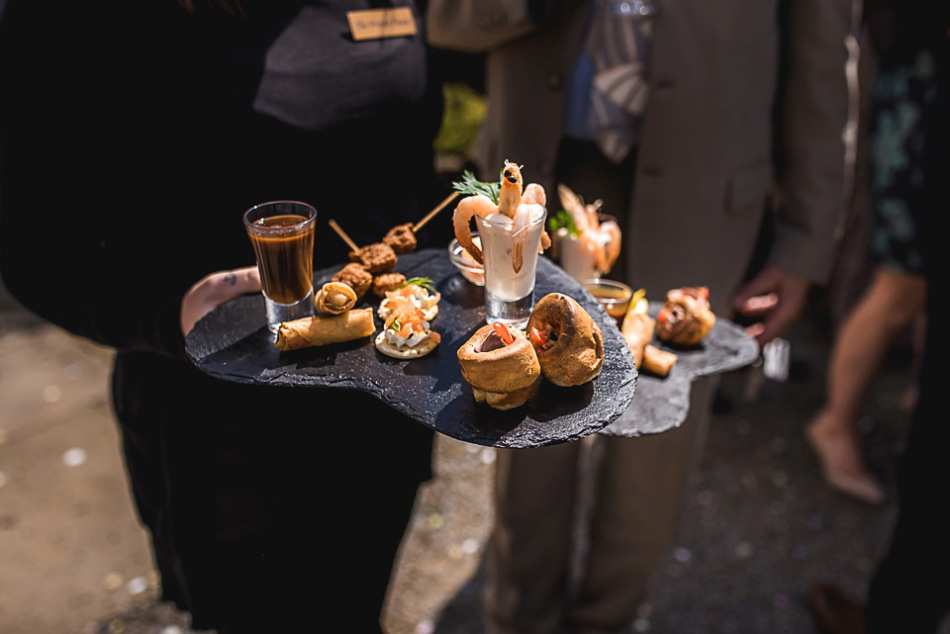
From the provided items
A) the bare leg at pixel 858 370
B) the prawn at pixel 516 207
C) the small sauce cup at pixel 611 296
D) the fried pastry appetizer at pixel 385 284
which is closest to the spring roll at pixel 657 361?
the small sauce cup at pixel 611 296

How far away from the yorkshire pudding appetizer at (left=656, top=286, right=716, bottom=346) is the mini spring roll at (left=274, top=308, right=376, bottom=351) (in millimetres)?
630

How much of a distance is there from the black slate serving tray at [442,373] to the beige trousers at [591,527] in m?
1.21

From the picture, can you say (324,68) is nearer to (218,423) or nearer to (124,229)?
(124,229)

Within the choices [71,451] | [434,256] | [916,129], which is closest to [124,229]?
[434,256]

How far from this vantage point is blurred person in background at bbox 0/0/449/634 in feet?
4.70

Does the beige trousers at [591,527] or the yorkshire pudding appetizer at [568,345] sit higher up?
the yorkshire pudding appetizer at [568,345]

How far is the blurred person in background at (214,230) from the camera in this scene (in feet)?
4.70

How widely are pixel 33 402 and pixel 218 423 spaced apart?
10.9 feet

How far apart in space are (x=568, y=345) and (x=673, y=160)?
130 centimetres

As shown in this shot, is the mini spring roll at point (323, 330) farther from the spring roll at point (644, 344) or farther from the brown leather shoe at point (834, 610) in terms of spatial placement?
the brown leather shoe at point (834, 610)

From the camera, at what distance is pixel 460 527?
355cm

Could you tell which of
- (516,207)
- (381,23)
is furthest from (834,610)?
(381,23)

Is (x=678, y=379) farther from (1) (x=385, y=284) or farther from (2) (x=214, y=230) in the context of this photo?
(2) (x=214, y=230)

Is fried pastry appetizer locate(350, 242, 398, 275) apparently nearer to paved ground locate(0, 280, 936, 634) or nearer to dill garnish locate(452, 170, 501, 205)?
dill garnish locate(452, 170, 501, 205)
